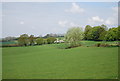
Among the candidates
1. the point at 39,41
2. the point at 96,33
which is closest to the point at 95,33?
the point at 96,33

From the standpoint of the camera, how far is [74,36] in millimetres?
6688

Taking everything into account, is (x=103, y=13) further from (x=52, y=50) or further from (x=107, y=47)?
(x=52, y=50)

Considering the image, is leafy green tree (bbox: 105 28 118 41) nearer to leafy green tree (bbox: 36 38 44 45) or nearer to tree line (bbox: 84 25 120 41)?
tree line (bbox: 84 25 120 41)

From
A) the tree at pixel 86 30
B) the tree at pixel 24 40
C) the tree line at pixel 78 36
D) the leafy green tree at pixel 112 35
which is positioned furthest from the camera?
the leafy green tree at pixel 112 35

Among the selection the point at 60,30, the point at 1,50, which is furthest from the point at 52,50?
the point at 1,50

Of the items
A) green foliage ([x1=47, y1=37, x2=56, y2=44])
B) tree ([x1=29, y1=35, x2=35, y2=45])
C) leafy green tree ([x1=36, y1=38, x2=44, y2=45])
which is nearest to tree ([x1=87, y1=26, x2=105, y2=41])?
green foliage ([x1=47, y1=37, x2=56, y2=44])

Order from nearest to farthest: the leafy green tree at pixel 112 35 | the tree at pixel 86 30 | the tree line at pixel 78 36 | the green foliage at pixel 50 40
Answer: the tree line at pixel 78 36 < the green foliage at pixel 50 40 < the tree at pixel 86 30 < the leafy green tree at pixel 112 35

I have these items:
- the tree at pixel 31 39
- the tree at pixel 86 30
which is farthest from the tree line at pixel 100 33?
the tree at pixel 31 39

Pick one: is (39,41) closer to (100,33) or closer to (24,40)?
(24,40)

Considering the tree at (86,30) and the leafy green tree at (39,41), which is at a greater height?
the tree at (86,30)

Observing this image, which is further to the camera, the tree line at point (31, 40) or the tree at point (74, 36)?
the tree at point (74, 36)

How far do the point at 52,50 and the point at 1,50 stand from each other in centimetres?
203

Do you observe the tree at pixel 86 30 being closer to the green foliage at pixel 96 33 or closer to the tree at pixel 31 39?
the green foliage at pixel 96 33

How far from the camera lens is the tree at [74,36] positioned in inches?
246
